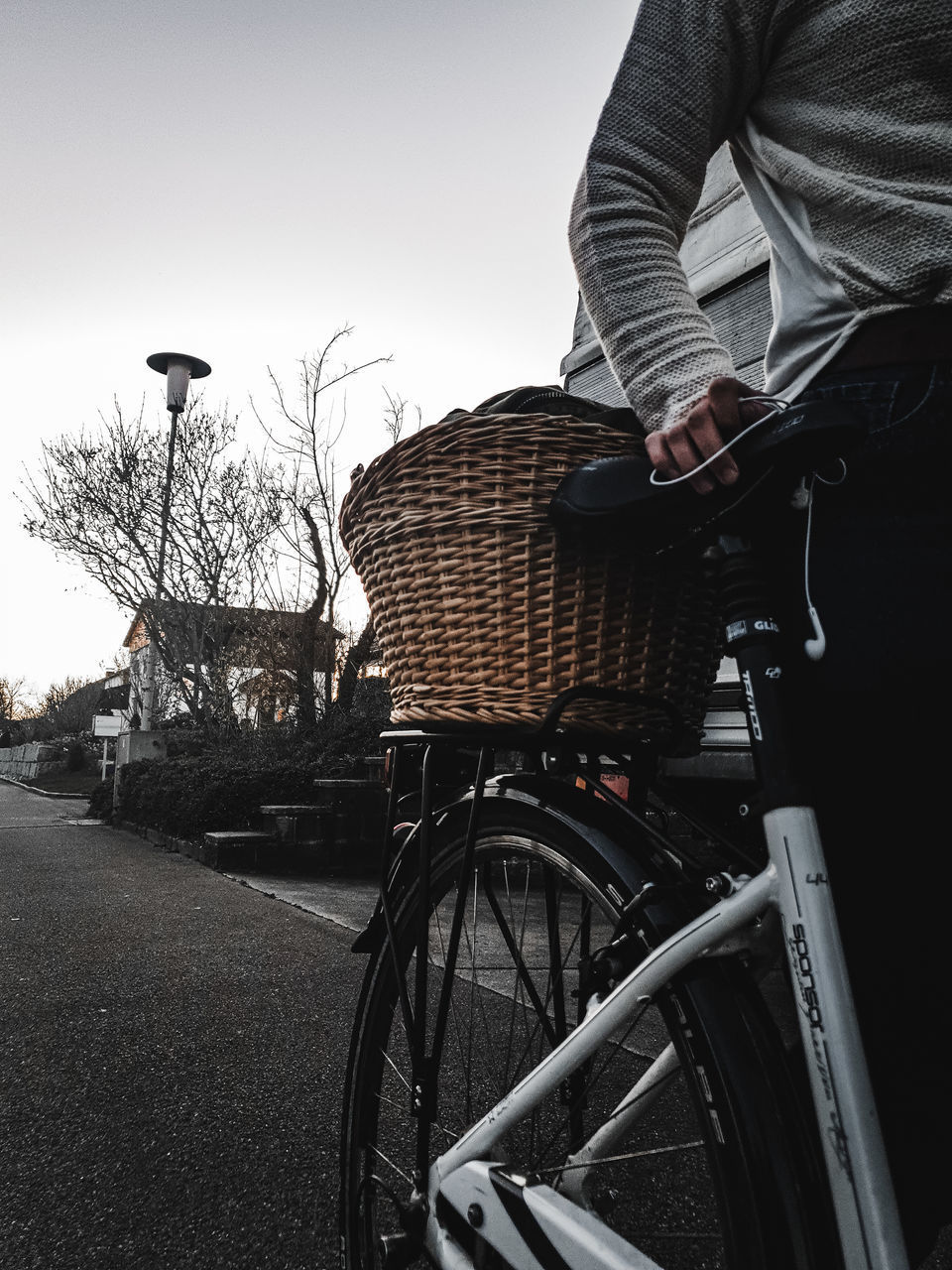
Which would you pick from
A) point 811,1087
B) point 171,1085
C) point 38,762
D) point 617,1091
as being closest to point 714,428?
point 811,1087

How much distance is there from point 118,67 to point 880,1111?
1003 centimetres

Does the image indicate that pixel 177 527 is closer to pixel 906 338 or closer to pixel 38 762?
pixel 906 338

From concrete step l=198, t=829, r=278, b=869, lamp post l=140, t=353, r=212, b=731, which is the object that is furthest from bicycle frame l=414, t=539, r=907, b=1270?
lamp post l=140, t=353, r=212, b=731

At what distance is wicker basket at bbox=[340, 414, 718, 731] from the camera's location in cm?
100

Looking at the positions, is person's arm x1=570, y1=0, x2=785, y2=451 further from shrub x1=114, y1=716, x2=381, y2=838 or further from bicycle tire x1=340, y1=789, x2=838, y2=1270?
shrub x1=114, y1=716, x2=381, y2=838

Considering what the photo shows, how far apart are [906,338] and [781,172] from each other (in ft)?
0.86

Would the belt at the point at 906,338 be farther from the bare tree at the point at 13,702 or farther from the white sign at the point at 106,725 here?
the bare tree at the point at 13,702

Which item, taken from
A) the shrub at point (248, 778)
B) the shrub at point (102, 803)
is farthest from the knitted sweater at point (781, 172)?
the shrub at point (102, 803)

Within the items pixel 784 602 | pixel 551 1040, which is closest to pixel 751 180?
pixel 784 602

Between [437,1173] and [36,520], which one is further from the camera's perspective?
[36,520]

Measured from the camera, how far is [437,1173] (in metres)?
1.09

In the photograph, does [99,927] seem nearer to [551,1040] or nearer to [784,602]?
[551,1040]

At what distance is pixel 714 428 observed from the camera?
2.74ft

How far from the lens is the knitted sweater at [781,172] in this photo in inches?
34.3
